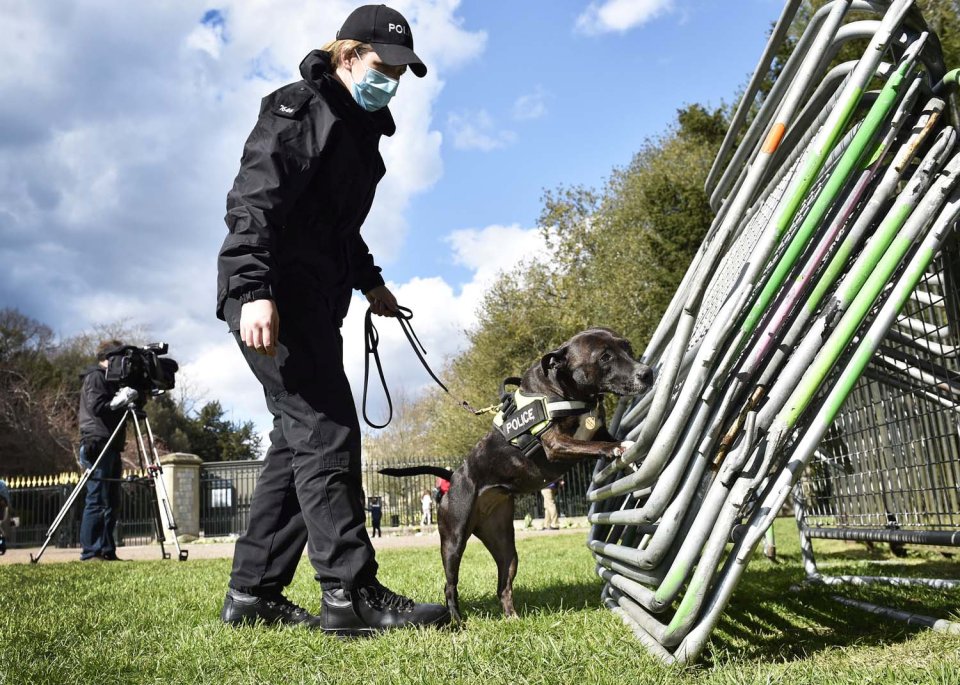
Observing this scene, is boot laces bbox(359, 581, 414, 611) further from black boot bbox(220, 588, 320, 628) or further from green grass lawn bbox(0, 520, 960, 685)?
black boot bbox(220, 588, 320, 628)

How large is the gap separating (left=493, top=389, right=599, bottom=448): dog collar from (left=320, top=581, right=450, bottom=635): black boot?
0.86m

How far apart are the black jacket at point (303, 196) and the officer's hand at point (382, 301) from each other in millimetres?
456

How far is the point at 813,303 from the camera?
195 cm

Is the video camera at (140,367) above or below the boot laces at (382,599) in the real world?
above

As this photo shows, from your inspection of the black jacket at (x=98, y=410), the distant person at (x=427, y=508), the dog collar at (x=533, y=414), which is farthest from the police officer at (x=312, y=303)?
the distant person at (x=427, y=508)

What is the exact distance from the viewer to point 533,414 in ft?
10.8

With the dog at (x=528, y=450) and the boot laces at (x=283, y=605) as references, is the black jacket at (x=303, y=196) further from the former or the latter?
the boot laces at (x=283, y=605)

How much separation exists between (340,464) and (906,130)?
2.11 meters

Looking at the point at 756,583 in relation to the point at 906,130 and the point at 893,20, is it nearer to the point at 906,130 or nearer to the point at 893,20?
the point at 906,130

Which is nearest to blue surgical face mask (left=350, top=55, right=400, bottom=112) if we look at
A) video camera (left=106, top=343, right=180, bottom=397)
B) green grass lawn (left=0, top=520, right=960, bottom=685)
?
green grass lawn (left=0, top=520, right=960, bottom=685)

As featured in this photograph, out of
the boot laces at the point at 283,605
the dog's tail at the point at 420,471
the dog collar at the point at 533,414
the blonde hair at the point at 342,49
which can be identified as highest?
the blonde hair at the point at 342,49

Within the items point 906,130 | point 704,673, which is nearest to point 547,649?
point 704,673

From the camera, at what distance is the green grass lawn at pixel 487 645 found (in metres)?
1.94

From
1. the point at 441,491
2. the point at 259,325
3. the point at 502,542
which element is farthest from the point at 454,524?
the point at 441,491
